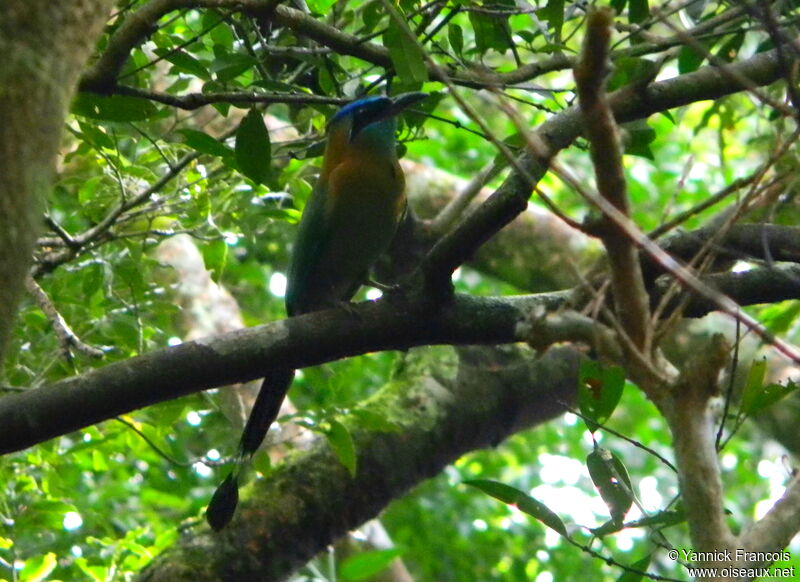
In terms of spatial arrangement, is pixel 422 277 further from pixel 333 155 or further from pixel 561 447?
pixel 561 447

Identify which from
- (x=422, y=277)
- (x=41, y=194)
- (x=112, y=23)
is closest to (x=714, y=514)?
(x=41, y=194)

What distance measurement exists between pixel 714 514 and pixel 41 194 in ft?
3.11

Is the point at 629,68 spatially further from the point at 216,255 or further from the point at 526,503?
the point at 216,255

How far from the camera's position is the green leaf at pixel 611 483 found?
2.22 meters

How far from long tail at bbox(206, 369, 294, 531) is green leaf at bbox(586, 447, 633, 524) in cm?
117

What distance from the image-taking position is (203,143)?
2.75 metres

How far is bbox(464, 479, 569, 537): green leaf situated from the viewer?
2.27 metres

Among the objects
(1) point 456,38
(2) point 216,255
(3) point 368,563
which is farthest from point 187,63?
(3) point 368,563

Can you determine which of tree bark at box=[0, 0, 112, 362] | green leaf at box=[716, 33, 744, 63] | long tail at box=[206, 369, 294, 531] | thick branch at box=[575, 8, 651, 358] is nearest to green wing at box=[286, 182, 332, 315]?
long tail at box=[206, 369, 294, 531]

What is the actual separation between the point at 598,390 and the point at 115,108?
56.4 inches

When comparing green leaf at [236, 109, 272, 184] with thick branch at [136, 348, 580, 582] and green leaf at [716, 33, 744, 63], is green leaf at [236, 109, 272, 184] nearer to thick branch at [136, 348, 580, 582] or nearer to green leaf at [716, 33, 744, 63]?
thick branch at [136, 348, 580, 582]

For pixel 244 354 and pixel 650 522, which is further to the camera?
pixel 244 354

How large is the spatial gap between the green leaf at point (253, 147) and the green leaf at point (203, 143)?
0.06 m

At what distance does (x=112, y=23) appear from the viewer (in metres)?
2.96
